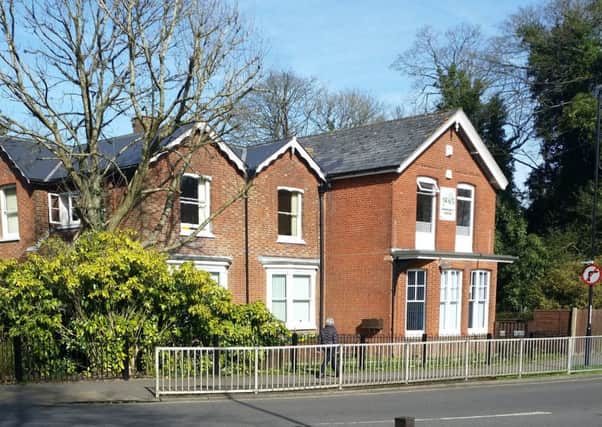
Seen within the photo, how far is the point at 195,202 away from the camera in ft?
66.2

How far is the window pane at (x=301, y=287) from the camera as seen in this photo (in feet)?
73.5

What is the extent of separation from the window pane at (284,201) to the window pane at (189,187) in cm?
344

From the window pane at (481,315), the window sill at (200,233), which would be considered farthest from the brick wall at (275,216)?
the window pane at (481,315)

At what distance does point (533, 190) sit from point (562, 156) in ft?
10.6

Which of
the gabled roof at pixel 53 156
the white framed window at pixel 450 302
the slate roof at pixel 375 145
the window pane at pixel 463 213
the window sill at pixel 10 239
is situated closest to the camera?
the gabled roof at pixel 53 156

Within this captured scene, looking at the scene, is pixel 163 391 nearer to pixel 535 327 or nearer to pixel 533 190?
pixel 535 327

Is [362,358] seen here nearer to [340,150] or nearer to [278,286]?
[278,286]

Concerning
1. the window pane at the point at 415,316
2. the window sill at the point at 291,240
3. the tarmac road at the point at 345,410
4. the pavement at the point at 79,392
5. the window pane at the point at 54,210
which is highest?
the window pane at the point at 54,210

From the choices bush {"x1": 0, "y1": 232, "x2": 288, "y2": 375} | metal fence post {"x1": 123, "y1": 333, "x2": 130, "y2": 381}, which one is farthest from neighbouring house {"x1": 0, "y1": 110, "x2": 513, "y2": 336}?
metal fence post {"x1": 123, "y1": 333, "x2": 130, "y2": 381}

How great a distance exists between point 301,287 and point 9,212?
1061cm

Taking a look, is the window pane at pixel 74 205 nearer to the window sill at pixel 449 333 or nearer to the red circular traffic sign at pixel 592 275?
the window sill at pixel 449 333

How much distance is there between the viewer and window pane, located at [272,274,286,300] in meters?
21.9

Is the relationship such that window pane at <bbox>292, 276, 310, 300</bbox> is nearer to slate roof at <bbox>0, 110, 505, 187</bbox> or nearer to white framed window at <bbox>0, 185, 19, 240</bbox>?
slate roof at <bbox>0, 110, 505, 187</bbox>

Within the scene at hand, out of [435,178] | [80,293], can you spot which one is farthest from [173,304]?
[435,178]
